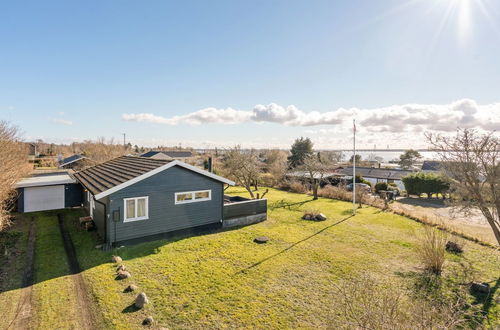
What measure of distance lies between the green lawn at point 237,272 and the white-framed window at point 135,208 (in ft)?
4.28

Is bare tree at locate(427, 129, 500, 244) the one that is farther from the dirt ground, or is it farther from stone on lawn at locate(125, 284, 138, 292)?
stone on lawn at locate(125, 284, 138, 292)

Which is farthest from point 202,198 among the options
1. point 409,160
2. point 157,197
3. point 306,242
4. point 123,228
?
point 409,160

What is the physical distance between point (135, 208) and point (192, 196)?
9.11 feet

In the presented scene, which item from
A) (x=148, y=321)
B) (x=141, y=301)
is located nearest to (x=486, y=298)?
(x=148, y=321)

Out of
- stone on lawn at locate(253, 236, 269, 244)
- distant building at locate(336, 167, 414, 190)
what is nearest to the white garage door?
stone on lawn at locate(253, 236, 269, 244)

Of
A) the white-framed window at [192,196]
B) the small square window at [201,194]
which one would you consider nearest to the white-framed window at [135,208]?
the white-framed window at [192,196]

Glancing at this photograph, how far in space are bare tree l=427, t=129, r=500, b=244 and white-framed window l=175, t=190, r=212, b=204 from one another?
10853 millimetres

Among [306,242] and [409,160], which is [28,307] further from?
[409,160]

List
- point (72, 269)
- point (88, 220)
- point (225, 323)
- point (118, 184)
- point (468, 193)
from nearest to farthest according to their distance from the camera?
point (225, 323) < point (72, 269) < point (468, 193) < point (118, 184) < point (88, 220)

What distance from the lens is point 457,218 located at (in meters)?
18.2

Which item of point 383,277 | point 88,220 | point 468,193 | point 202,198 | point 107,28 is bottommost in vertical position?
point 383,277

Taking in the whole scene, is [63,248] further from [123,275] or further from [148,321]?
[148,321]

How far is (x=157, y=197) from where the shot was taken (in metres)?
11.2

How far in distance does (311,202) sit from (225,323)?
55.4ft
